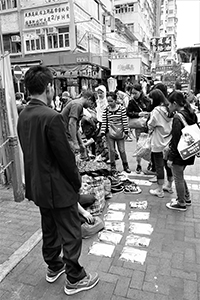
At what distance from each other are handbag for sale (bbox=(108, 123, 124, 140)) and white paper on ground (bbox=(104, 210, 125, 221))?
6.58 ft

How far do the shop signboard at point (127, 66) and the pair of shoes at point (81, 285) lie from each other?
13881mm

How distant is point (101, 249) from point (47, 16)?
18274mm

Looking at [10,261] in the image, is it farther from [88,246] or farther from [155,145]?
[155,145]

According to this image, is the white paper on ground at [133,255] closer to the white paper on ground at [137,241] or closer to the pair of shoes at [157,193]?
the white paper on ground at [137,241]

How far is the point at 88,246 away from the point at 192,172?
3606 millimetres

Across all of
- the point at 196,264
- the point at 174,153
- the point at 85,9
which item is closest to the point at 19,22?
the point at 85,9

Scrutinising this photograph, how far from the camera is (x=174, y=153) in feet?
11.8

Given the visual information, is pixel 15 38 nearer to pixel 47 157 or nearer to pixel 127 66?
pixel 127 66

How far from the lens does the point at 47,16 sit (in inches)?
688

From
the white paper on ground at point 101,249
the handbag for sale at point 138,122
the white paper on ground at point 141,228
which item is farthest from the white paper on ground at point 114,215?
the handbag for sale at point 138,122

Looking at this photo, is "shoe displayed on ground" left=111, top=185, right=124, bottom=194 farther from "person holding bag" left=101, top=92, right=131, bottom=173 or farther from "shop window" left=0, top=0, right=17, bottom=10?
"shop window" left=0, top=0, right=17, bottom=10

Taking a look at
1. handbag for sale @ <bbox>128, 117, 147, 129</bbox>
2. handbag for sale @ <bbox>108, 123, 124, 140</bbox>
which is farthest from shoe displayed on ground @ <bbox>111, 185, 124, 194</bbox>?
handbag for sale @ <bbox>128, 117, 147, 129</bbox>

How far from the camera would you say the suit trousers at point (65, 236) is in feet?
7.08

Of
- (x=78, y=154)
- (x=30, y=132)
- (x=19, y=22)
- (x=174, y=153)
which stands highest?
(x=19, y=22)
